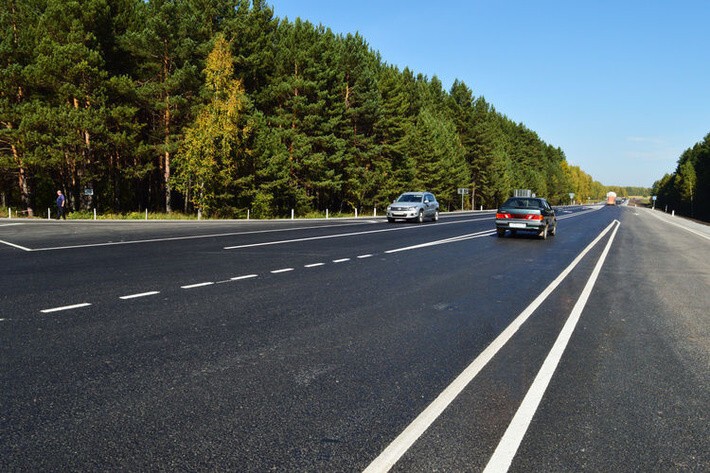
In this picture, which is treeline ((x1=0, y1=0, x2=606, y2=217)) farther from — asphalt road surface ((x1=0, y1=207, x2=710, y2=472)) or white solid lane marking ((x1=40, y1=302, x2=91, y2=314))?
white solid lane marking ((x1=40, y1=302, x2=91, y2=314))

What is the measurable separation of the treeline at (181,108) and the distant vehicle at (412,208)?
1061 cm

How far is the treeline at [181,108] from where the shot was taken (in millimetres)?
32125

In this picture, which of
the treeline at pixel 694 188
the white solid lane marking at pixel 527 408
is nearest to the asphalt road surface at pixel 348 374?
the white solid lane marking at pixel 527 408

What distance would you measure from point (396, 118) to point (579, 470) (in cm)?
5293

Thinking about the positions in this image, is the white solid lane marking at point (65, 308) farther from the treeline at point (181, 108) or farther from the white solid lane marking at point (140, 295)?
the treeline at point (181, 108)

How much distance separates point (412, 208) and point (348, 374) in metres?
25.9

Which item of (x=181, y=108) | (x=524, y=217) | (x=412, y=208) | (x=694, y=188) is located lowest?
(x=524, y=217)

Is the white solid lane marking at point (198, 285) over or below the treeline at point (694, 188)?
below

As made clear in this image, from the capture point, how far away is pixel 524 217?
19141 mm

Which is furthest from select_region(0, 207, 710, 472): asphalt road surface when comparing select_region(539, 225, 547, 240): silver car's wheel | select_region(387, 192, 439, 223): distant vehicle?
select_region(387, 192, 439, 223): distant vehicle

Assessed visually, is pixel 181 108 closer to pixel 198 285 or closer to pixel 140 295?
pixel 198 285

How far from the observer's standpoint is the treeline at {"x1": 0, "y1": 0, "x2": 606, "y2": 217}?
32.1m

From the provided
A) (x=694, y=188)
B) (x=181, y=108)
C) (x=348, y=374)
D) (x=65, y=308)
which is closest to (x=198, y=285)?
(x=65, y=308)

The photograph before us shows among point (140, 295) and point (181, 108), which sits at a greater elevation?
point (181, 108)
